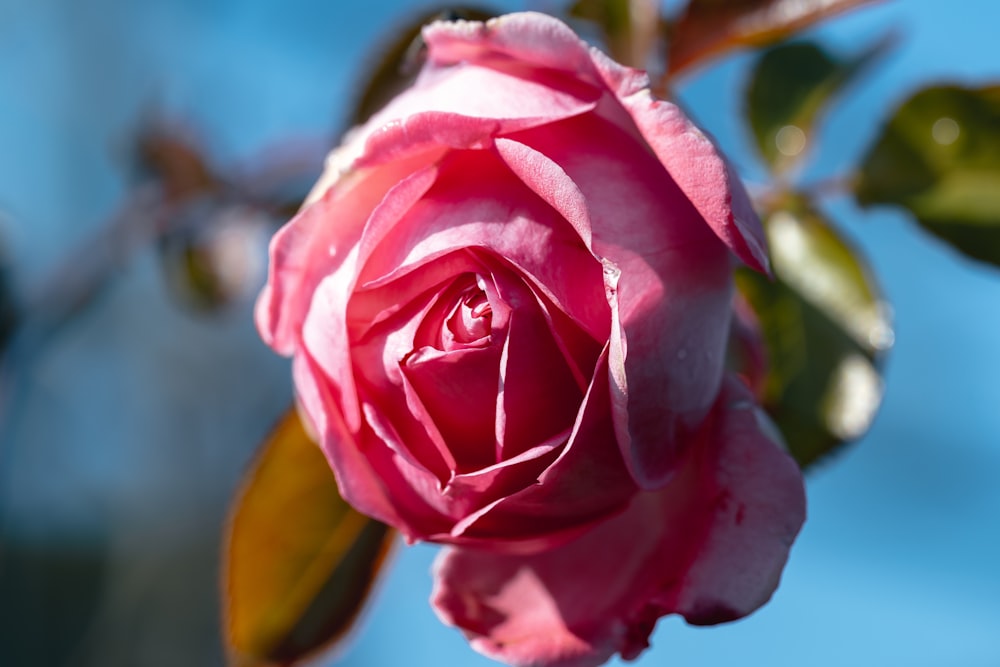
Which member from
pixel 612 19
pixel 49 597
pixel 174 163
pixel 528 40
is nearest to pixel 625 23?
pixel 612 19

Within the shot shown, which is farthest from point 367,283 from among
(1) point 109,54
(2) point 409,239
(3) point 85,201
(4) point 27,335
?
(1) point 109,54

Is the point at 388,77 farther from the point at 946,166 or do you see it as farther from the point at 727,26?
the point at 946,166

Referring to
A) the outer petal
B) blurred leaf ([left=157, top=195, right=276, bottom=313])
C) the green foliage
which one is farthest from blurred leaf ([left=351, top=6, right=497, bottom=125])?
blurred leaf ([left=157, top=195, right=276, bottom=313])

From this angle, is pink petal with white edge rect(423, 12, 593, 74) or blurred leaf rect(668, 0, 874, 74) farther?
blurred leaf rect(668, 0, 874, 74)

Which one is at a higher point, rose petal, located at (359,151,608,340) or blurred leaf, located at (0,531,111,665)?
rose petal, located at (359,151,608,340)

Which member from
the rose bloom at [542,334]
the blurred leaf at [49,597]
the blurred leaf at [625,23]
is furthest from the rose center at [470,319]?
the blurred leaf at [49,597]

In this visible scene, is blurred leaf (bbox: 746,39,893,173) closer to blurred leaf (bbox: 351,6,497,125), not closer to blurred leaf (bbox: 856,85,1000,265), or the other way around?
blurred leaf (bbox: 856,85,1000,265)

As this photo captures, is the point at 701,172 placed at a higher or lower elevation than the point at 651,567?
higher
